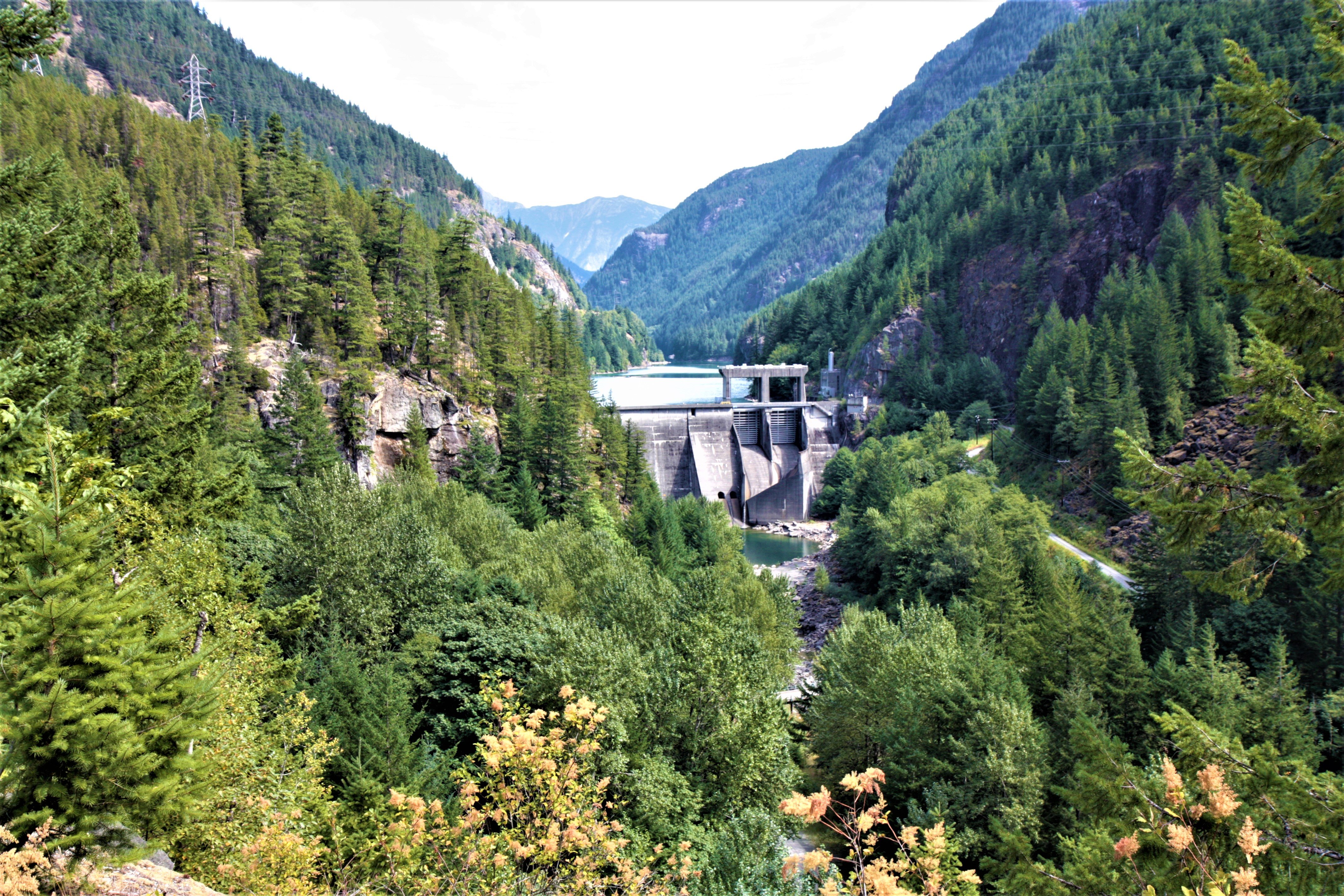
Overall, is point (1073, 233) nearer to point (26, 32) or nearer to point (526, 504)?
point (526, 504)

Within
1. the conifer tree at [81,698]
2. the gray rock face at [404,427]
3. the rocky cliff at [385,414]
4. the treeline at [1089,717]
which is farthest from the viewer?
the gray rock face at [404,427]

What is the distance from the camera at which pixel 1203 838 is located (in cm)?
733

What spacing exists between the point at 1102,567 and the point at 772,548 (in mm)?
28306

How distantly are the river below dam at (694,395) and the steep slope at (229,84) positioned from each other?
6458cm

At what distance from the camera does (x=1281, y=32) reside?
93438mm

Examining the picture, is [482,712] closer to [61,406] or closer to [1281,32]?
[61,406]

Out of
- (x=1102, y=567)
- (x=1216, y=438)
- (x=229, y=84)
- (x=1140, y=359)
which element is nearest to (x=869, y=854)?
(x=1102, y=567)

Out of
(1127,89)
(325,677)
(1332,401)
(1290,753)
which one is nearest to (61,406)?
(325,677)

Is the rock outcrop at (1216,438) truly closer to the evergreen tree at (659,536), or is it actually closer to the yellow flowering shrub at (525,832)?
the evergreen tree at (659,536)

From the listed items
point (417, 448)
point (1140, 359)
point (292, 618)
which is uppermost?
point (417, 448)

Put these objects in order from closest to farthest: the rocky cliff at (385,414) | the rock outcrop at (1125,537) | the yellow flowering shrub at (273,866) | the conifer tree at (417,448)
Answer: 1. the yellow flowering shrub at (273,866)
2. the rocky cliff at (385,414)
3. the conifer tree at (417,448)
4. the rock outcrop at (1125,537)

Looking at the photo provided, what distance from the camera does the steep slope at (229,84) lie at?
153625 mm

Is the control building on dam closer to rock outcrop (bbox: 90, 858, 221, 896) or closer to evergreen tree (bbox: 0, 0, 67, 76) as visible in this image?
evergreen tree (bbox: 0, 0, 67, 76)

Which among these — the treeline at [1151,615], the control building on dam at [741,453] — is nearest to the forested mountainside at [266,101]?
the control building on dam at [741,453]
